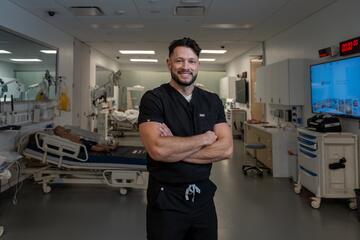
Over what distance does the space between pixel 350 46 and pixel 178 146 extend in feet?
11.3

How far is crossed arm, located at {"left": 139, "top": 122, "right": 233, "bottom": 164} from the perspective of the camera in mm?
1409

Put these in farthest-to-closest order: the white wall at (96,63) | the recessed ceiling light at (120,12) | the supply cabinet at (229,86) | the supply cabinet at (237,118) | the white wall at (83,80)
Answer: the supply cabinet at (229,86) < the supply cabinet at (237,118) < the white wall at (96,63) < the white wall at (83,80) < the recessed ceiling light at (120,12)

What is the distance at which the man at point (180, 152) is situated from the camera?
1.43m

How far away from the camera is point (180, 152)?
1416mm

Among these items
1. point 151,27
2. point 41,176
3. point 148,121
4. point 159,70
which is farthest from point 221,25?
point 159,70

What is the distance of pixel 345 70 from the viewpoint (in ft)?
12.2

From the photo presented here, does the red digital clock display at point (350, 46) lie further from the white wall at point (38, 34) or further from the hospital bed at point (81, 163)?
the white wall at point (38, 34)

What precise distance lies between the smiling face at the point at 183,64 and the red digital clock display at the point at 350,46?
10.1ft

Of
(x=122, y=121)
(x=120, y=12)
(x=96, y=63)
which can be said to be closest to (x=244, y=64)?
(x=122, y=121)

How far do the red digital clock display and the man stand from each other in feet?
10.0

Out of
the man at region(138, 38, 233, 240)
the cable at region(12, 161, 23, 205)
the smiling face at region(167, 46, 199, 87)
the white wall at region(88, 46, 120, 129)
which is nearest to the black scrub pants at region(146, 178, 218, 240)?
the man at region(138, 38, 233, 240)

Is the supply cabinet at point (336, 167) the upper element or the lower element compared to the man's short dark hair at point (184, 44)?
lower

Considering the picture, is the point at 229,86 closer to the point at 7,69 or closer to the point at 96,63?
the point at 96,63

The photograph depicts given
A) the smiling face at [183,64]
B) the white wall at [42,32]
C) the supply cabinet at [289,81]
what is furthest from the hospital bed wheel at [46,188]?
the supply cabinet at [289,81]
